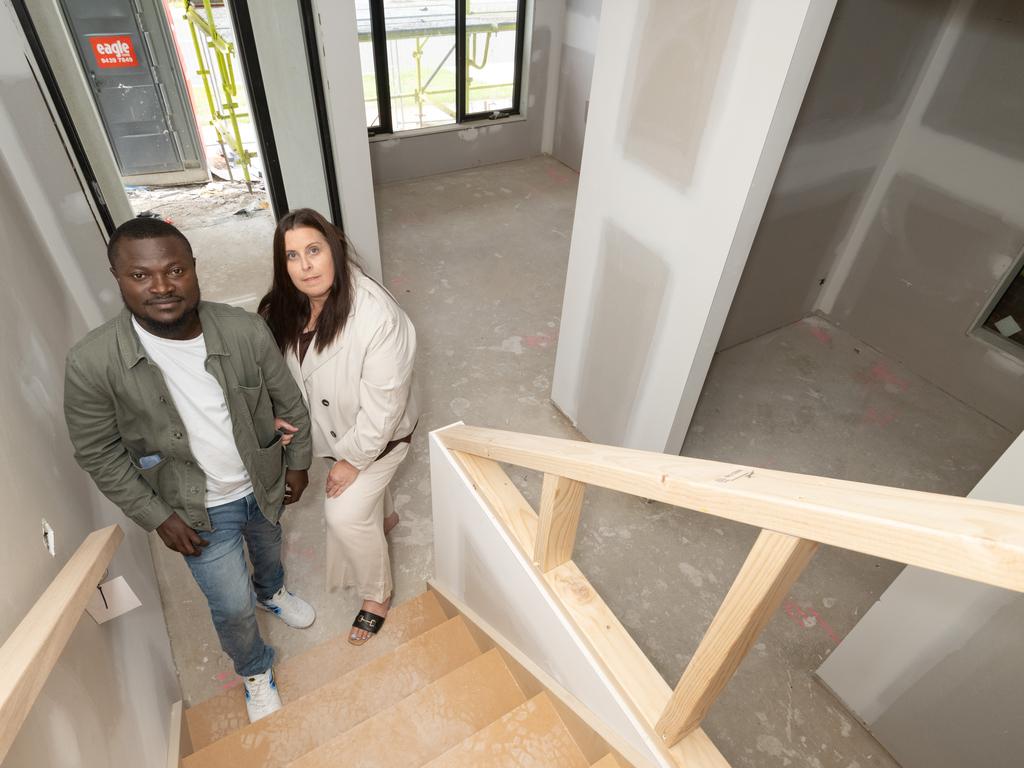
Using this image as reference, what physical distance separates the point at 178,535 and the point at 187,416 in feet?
1.22

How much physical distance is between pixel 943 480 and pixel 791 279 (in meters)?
1.51

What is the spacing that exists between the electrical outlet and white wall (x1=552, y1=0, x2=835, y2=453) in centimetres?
209

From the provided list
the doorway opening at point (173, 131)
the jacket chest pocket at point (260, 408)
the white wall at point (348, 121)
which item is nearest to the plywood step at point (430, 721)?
the jacket chest pocket at point (260, 408)

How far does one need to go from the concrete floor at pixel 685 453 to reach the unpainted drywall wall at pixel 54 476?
1.78ft

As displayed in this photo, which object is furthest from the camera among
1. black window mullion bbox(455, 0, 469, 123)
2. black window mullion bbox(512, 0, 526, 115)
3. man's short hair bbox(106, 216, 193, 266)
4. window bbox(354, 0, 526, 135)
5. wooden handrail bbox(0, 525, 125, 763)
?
black window mullion bbox(512, 0, 526, 115)

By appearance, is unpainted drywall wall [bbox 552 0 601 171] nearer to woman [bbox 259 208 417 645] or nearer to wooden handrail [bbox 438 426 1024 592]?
woman [bbox 259 208 417 645]

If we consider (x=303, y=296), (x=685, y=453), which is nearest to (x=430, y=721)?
(x=303, y=296)

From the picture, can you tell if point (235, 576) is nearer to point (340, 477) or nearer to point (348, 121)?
point (340, 477)

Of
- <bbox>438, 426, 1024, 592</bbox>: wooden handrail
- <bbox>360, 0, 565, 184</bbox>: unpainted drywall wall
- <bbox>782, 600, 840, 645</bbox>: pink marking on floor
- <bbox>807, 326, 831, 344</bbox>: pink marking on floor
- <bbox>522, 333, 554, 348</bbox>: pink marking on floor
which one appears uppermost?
<bbox>438, 426, 1024, 592</bbox>: wooden handrail

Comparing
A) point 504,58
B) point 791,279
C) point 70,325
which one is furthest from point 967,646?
point 504,58

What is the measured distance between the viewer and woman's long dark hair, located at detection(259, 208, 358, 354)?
1787mm

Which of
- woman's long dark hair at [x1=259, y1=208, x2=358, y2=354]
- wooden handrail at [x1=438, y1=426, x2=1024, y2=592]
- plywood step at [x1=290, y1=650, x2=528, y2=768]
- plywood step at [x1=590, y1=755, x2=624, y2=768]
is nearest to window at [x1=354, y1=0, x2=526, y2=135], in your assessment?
woman's long dark hair at [x1=259, y1=208, x2=358, y2=354]

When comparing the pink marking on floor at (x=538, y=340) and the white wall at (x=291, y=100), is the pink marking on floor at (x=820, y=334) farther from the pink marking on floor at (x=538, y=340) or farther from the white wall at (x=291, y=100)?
the white wall at (x=291, y=100)

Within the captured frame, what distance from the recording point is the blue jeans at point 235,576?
6.15 feet
